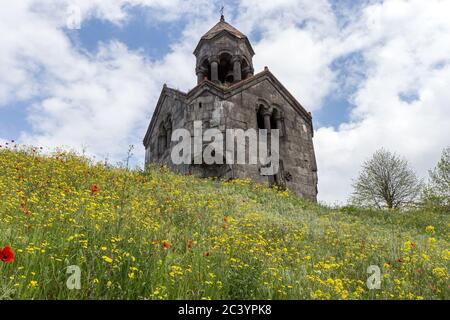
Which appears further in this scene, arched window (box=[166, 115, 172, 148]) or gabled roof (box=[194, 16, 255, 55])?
gabled roof (box=[194, 16, 255, 55])

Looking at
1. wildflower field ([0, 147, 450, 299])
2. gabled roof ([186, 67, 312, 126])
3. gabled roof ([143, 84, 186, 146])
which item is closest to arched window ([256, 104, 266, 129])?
gabled roof ([186, 67, 312, 126])

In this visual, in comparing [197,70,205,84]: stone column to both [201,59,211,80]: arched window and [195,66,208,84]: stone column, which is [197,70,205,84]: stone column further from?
[201,59,211,80]: arched window

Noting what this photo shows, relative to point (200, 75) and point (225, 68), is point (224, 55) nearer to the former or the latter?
point (225, 68)

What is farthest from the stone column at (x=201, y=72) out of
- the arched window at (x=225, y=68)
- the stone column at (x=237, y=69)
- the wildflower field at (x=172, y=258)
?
the wildflower field at (x=172, y=258)

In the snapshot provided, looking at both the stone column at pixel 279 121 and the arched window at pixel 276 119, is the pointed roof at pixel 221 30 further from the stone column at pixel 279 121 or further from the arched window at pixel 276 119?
the stone column at pixel 279 121

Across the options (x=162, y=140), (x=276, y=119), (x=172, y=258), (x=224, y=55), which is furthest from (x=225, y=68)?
(x=172, y=258)

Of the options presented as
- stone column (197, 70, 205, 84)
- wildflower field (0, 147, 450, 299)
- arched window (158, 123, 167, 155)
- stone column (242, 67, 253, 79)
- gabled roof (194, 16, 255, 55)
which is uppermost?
gabled roof (194, 16, 255, 55)

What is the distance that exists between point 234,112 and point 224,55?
5.64m

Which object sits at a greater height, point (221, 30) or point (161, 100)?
point (221, 30)

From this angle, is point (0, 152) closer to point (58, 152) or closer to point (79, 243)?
point (58, 152)

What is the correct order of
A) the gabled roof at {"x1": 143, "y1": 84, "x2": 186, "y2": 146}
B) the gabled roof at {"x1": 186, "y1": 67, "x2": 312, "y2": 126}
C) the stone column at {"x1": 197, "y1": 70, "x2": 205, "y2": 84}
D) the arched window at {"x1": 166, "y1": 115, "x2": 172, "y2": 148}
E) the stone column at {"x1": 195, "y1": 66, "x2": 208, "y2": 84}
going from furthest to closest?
the stone column at {"x1": 195, "y1": 66, "x2": 208, "y2": 84} < the stone column at {"x1": 197, "y1": 70, "x2": 205, "y2": 84} < the arched window at {"x1": 166, "y1": 115, "x2": 172, "y2": 148} < the gabled roof at {"x1": 143, "y1": 84, "x2": 186, "y2": 146} < the gabled roof at {"x1": 186, "y1": 67, "x2": 312, "y2": 126}

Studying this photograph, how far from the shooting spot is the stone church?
1659cm

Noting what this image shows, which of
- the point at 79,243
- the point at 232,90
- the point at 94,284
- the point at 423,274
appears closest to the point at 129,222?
the point at 79,243

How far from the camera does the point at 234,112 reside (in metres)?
16.8
